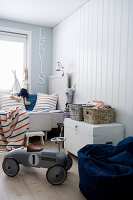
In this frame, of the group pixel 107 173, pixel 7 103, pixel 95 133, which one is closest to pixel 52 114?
pixel 7 103

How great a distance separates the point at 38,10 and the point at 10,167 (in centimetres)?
273

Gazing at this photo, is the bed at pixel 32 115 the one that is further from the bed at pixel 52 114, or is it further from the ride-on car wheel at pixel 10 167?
the ride-on car wheel at pixel 10 167

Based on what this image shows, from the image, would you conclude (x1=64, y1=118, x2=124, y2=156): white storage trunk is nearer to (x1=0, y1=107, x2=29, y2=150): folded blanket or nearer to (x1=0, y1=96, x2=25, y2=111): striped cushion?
(x1=0, y1=107, x2=29, y2=150): folded blanket

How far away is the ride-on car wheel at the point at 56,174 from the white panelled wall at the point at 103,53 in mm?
905

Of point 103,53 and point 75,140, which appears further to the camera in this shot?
point 103,53

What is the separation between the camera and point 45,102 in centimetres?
377

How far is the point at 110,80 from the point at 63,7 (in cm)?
167

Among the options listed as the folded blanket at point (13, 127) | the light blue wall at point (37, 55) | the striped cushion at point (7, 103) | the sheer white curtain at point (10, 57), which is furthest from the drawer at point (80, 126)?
the sheer white curtain at point (10, 57)

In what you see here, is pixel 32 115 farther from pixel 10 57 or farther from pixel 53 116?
pixel 10 57

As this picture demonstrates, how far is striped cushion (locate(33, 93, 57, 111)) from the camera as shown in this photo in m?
3.72

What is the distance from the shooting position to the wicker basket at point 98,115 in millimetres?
2270

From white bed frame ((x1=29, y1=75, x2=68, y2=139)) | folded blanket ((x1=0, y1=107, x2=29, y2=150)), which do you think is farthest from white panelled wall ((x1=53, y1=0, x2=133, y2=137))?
folded blanket ((x1=0, y1=107, x2=29, y2=150))

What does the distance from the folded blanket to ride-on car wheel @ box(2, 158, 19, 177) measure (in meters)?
0.95

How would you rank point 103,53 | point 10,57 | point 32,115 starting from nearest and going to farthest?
point 103,53 < point 32,115 < point 10,57
